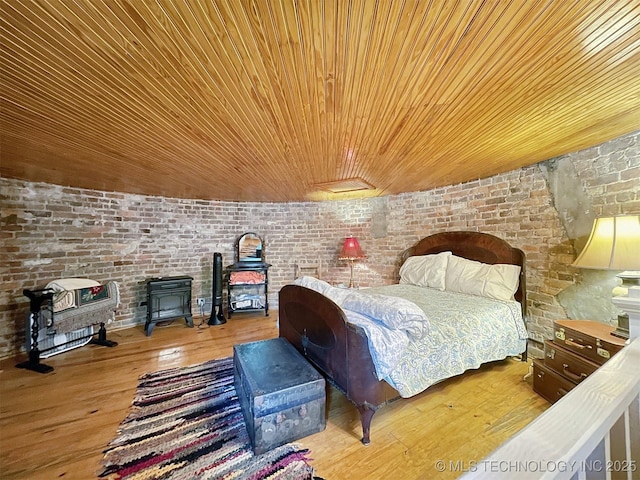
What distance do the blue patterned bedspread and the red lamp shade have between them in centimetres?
150

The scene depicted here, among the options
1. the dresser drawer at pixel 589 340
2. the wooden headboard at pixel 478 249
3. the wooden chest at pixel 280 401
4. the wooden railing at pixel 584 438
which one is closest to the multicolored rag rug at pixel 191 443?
the wooden chest at pixel 280 401

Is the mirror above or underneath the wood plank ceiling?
underneath

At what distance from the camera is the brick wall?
2.45m

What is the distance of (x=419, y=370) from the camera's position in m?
1.76

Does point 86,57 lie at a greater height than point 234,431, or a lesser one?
greater

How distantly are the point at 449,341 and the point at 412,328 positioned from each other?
1.72ft

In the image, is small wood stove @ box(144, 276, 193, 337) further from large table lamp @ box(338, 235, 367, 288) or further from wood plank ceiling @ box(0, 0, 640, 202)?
large table lamp @ box(338, 235, 367, 288)

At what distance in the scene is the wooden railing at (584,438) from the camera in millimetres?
494

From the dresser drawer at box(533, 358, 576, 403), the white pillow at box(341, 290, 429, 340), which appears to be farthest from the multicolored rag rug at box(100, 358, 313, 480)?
the dresser drawer at box(533, 358, 576, 403)

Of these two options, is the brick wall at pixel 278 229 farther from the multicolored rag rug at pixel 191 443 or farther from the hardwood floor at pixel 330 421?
the multicolored rag rug at pixel 191 443

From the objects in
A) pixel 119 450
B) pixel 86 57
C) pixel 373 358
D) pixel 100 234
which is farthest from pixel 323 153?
pixel 100 234

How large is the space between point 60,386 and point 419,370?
3190 mm

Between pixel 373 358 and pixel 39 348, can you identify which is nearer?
pixel 373 358

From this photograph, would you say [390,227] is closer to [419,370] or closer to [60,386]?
[419,370]
